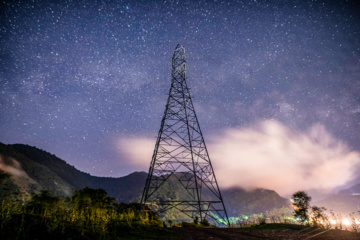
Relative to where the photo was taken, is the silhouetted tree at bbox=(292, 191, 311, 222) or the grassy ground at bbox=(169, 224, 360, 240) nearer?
the grassy ground at bbox=(169, 224, 360, 240)

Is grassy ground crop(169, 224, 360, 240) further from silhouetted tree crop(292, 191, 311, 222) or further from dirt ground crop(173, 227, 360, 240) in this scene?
silhouetted tree crop(292, 191, 311, 222)

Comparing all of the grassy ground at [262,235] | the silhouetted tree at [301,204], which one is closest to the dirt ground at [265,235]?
the grassy ground at [262,235]

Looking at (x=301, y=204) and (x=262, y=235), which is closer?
(x=262, y=235)

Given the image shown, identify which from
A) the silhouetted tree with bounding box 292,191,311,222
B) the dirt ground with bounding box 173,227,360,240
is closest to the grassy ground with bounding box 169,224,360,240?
the dirt ground with bounding box 173,227,360,240

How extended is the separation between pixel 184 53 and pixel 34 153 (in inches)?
6493

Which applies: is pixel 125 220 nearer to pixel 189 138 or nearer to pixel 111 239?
pixel 111 239

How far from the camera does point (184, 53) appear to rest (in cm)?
2389

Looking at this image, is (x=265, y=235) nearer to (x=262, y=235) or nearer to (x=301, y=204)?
(x=262, y=235)

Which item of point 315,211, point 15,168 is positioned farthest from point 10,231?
point 15,168

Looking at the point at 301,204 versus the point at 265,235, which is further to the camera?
the point at 301,204

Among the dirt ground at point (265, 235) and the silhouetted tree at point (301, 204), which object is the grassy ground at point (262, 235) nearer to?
the dirt ground at point (265, 235)

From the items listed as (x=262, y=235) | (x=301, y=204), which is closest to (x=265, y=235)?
(x=262, y=235)

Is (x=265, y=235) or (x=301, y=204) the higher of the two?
(x=301, y=204)

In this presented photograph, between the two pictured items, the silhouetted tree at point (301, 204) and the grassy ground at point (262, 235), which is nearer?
the grassy ground at point (262, 235)
